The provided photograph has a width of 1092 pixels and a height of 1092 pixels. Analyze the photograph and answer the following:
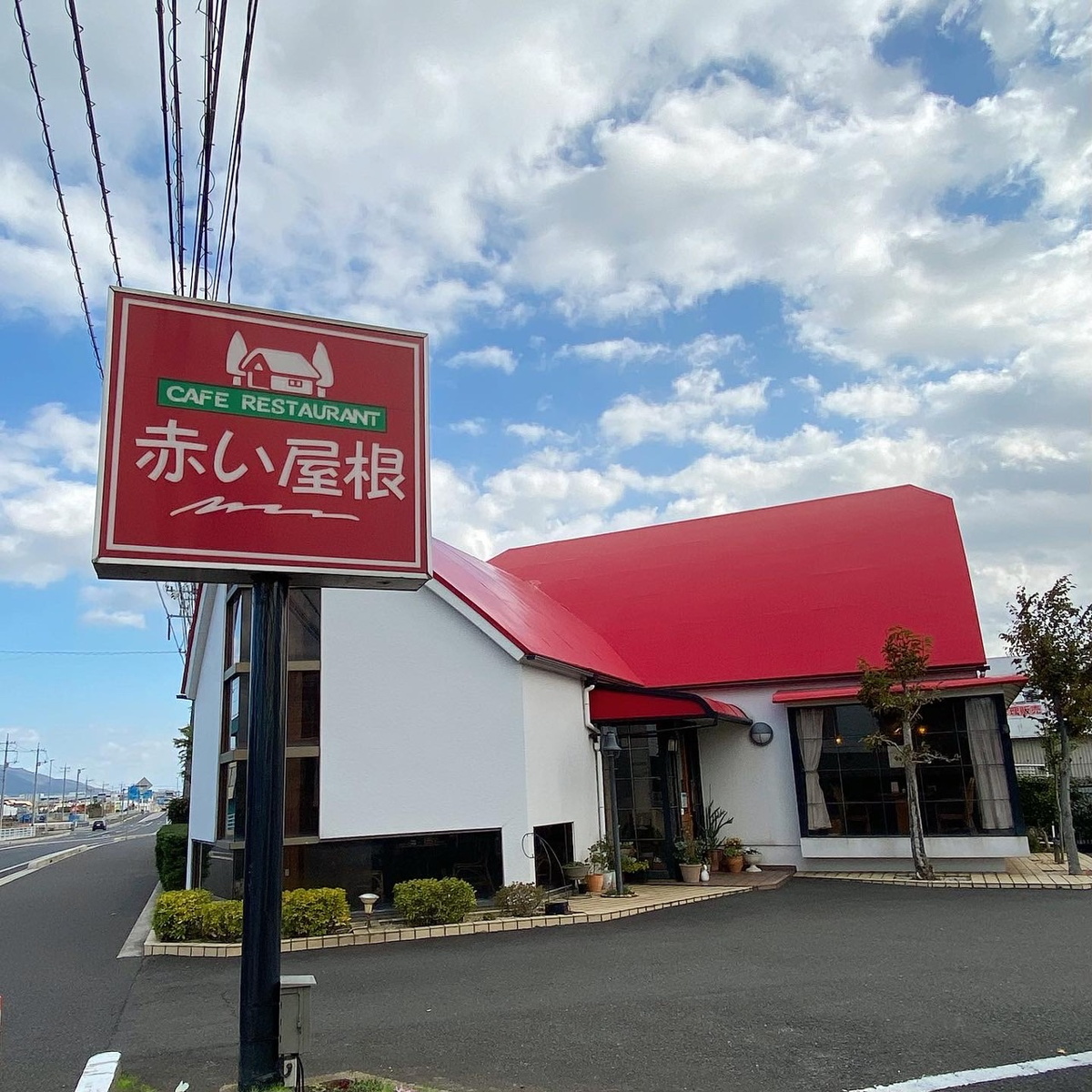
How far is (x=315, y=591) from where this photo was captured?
13211 millimetres

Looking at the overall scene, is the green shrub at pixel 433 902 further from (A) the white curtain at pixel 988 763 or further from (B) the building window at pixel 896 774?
(A) the white curtain at pixel 988 763

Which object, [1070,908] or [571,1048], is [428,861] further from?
[1070,908]

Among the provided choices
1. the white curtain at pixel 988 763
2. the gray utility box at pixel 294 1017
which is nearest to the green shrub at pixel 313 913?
the gray utility box at pixel 294 1017

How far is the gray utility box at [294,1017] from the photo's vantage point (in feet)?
16.9

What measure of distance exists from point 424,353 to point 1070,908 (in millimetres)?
10547

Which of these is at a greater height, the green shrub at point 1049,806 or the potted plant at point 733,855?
the green shrub at point 1049,806

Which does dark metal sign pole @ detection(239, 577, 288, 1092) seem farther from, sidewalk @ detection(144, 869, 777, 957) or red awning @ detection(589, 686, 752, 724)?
red awning @ detection(589, 686, 752, 724)

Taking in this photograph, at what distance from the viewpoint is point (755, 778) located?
16938 millimetres

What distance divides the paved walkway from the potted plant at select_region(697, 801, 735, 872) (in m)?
1.52

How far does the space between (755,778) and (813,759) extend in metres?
1.24

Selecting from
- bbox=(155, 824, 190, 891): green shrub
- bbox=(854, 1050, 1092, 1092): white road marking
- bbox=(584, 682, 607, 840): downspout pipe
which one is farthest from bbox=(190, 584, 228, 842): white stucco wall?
bbox=(854, 1050, 1092, 1092): white road marking

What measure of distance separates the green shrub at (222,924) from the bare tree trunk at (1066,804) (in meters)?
12.3

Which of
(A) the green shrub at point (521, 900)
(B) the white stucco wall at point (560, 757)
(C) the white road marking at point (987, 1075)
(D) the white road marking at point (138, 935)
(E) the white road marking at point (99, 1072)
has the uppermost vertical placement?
(B) the white stucco wall at point (560, 757)

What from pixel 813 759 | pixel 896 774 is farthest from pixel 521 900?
pixel 896 774
